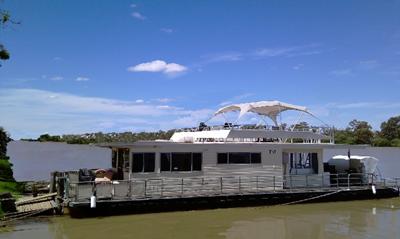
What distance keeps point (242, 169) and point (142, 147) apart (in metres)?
5.23

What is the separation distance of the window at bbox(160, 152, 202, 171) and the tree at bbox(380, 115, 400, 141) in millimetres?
107472

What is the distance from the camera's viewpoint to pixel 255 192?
2312cm

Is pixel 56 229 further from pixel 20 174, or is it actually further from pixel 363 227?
pixel 20 174

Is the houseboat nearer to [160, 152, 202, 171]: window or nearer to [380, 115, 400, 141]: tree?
[160, 152, 202, 171]: window

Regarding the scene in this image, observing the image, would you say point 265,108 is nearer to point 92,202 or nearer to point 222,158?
point 222,158

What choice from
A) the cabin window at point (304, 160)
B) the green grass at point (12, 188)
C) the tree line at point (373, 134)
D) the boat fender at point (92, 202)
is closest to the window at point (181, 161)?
the boat fender at point (92, 202)

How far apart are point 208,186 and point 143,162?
10.9ft

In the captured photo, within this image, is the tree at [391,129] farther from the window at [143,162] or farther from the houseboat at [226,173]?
the window at [143,162]

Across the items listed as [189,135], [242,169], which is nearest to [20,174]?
[189,135]

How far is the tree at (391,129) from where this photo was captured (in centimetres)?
11950

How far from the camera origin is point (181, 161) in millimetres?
22281

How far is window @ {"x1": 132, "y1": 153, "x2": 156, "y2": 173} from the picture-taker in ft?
69.5

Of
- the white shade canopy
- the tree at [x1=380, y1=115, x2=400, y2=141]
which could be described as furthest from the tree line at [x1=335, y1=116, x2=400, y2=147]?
the white shade canopy

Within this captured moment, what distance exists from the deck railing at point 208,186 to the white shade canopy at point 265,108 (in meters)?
4.15
